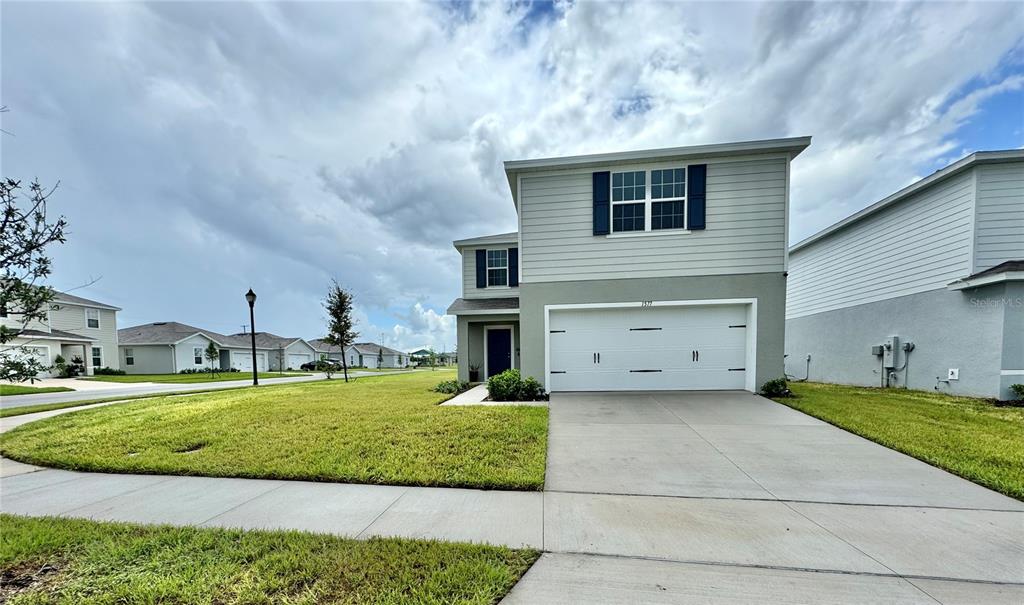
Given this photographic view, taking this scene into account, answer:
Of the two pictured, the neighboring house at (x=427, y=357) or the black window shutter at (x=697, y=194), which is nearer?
the black window shutter at (x=697, y=194)

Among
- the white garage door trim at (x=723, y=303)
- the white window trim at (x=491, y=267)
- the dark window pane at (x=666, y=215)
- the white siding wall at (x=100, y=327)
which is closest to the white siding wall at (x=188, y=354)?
the white siding wall at (x=100, y=327)

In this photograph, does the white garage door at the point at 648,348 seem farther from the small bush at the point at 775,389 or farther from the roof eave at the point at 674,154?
the roof eave at the point at 674,154

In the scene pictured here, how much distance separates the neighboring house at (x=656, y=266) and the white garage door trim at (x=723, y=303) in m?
0.02

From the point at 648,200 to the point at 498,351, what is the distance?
696 cm

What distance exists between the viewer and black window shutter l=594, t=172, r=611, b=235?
8.22 meters

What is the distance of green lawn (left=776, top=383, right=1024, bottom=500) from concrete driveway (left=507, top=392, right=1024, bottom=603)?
271mm

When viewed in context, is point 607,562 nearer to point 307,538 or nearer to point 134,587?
point 307,538

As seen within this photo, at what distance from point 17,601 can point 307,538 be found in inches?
58.0

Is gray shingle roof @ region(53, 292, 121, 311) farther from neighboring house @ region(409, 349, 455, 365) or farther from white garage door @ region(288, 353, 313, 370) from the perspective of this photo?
neighboring house @ region(409, 349, 455, 365)

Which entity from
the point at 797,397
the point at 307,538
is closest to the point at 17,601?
the point at 307,538

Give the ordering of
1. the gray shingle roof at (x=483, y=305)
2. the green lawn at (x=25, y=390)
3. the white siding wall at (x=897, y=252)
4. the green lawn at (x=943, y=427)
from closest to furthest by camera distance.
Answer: the green lawn at (x=943, y=427), the white siding wall at (x=897, y=252), the gray shingle roof at (x=483, y=305), the green lawn at (x=25, y=390)


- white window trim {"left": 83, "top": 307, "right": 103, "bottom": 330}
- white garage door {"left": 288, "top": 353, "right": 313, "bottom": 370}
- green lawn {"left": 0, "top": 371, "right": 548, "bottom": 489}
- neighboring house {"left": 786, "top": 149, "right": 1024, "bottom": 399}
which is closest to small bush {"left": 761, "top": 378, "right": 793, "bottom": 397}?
neighboring house {"left": 786, "top": 149, "right": 1024, "bottom": 399}

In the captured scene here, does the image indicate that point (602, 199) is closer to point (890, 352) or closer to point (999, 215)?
point (999, 215)

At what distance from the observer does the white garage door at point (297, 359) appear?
40378 millimetres
